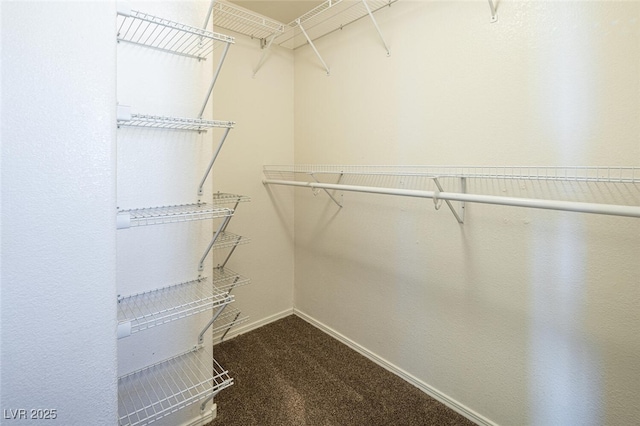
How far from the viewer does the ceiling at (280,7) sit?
215 cm

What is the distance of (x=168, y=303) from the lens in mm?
1483

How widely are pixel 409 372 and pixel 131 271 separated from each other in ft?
5.29

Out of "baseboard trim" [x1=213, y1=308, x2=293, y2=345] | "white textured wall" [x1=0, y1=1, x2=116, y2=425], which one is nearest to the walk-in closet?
"white textured wall" [x1=0, y1=1, x2=116, y2=425]

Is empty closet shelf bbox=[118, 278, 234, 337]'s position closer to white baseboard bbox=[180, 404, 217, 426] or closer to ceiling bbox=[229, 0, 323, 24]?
white baseboard bbox=[180, 404, 217, 426]

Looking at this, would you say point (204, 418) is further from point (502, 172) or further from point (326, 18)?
point (326, 18)

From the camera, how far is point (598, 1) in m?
1.21

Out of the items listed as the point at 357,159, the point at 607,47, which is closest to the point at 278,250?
the point at 357,159

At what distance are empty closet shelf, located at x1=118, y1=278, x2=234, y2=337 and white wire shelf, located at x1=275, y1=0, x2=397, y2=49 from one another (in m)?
1.62

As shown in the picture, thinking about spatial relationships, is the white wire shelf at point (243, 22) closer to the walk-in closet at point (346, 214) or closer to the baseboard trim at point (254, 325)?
the walk-in closet at point (346, 214)

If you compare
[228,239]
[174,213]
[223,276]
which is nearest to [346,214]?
[228,239]

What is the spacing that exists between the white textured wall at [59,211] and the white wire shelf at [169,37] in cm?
58

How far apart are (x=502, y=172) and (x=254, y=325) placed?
2019mm

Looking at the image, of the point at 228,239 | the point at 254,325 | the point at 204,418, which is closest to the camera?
the point at 204,418

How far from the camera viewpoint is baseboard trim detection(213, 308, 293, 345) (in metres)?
2.42
